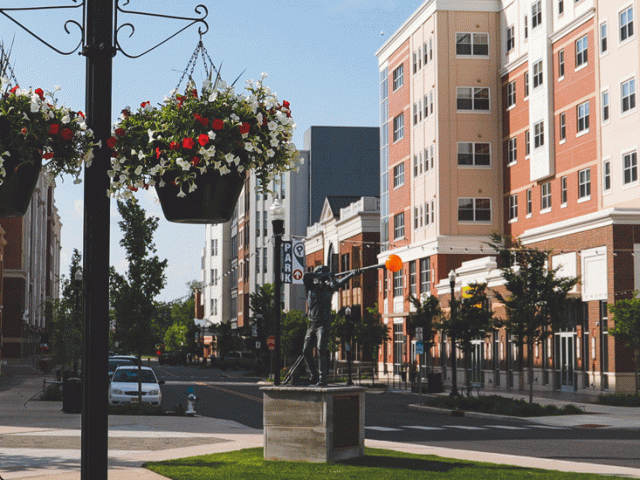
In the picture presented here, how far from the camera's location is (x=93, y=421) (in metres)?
5.73

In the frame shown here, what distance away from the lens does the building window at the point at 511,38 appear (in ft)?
200

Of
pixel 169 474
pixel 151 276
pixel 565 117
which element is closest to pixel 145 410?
pixel 151 276

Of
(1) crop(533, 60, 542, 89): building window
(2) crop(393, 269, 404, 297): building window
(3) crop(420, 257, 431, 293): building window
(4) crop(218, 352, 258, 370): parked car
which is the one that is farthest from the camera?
(4) crop(218, 352, 258, 370): parked car

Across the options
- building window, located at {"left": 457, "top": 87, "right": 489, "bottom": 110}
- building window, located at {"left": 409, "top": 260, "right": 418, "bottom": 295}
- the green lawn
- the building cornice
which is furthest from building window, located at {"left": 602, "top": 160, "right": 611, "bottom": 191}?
the green lawn

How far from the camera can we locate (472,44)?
63.4 meters

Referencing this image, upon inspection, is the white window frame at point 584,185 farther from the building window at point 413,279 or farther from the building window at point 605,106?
the building window at point 413,279

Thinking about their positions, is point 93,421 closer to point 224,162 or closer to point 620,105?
point 224,162

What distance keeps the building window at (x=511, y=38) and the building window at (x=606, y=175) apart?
15073mm

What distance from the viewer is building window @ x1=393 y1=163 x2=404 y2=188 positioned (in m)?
71.9

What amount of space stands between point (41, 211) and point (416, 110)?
245 ft

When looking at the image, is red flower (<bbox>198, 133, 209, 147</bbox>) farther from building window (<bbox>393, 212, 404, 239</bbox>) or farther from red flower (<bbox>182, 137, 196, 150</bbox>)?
building window (<bbox>393, 212, 404, 239</bbox>)

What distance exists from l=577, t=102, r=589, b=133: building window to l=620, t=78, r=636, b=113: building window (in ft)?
13.2

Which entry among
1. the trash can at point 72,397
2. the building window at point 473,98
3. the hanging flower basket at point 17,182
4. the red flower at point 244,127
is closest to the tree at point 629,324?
the trash can at point 72,397

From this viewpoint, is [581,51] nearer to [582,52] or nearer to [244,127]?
[582,52]
